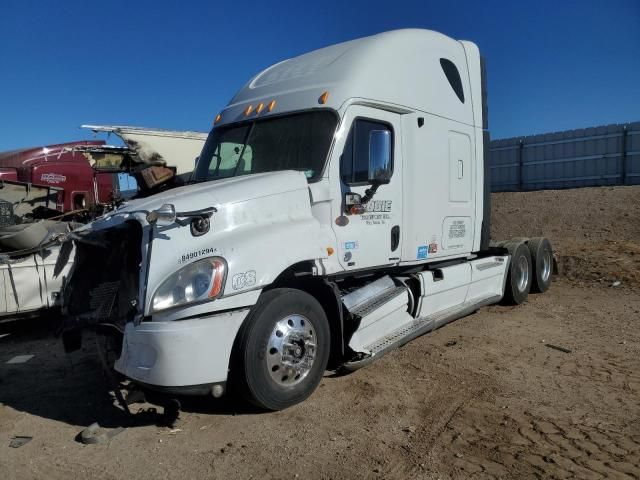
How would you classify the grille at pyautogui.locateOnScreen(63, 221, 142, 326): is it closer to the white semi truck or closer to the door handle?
the white semi truck

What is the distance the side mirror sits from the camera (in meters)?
5.05

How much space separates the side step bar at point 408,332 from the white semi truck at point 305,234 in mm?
21

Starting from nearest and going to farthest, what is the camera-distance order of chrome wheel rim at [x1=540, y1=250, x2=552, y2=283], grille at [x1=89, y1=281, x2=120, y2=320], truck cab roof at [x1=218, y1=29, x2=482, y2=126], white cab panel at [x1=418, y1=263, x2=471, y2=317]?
grille at [x1=89, y1=281, x2=120, y2=320] < truck cab roof at [x1=218, y1=29, x2=482, y2=126] < white cab panel at [x1=418, y1=263, x2=471, y2=317] < chrome wheel rim at [x1=540, y1=250, x2=552, y2=283]

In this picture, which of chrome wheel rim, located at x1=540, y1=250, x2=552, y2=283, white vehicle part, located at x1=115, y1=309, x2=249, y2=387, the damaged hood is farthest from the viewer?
chrome wheel rim, located at x1=540, y1=250, x2=552, y2=283

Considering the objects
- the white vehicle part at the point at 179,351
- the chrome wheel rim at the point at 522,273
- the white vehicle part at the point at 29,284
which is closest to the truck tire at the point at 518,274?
the chrome wheel rim at the point at 522,273

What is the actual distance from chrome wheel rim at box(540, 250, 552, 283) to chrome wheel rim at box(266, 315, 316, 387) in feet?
20.7

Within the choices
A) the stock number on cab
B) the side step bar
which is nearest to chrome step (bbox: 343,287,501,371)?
the side step bar

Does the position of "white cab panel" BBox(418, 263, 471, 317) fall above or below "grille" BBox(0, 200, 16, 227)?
below

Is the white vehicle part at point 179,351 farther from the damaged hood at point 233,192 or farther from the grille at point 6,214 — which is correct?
the grille at point 6,214

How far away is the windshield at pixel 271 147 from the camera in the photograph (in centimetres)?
497

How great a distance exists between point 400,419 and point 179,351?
185cm

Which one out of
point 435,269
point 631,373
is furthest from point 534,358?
point 435,269

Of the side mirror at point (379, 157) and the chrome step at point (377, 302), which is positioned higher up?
the side mirror at point (379, 157)

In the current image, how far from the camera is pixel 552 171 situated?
19.4 meters
